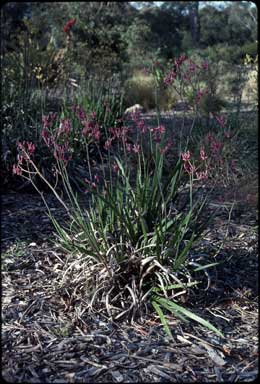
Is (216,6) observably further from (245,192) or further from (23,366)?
(23,366)

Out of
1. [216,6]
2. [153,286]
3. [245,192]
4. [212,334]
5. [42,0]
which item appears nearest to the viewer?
[212,334]

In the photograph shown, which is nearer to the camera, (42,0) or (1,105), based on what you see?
(1,105)

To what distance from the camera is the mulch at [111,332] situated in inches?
104

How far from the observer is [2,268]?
372 cm

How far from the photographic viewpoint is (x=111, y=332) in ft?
9.72

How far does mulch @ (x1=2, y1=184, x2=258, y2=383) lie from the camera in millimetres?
2635

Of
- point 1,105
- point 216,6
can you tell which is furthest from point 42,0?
point 1,105

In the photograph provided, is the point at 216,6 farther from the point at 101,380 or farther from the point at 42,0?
the point at 101,380

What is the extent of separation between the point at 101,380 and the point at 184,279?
1.02 meters

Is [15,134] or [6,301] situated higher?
[15,134]

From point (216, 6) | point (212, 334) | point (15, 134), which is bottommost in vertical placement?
point (212, 334)

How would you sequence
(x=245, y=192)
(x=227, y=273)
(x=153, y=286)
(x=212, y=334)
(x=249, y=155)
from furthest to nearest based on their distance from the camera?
(x=249, y=155) → (x=245, y=192) → (x=227, y=273) → (x=153, y=286) → (x=212, y=334)

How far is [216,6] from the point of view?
27.1m

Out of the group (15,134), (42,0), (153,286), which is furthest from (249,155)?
(42,0)
